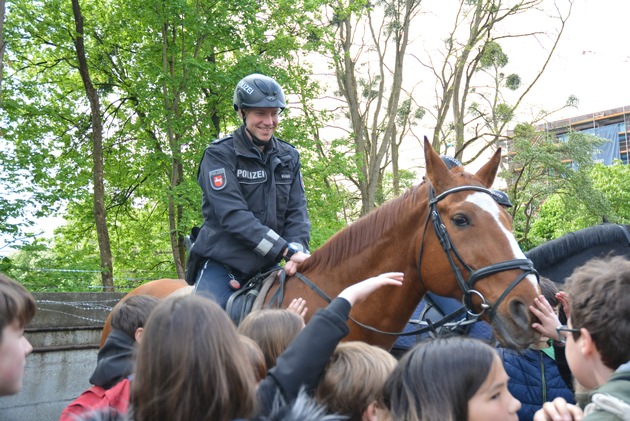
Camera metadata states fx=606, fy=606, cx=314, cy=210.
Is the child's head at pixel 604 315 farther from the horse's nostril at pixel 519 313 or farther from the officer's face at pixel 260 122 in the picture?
the officer's face at pixel 260 122

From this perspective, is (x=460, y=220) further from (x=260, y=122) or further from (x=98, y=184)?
(x=98, y=184)

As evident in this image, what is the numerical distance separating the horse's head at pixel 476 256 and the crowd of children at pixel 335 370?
885 millimetres

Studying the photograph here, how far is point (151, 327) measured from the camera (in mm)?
1791

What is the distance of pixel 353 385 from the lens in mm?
2154

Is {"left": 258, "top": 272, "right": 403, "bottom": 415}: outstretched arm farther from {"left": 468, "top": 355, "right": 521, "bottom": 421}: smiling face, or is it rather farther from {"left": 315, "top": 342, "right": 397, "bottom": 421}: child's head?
{"left": 468, "top": 355, "right": 521, "bottom": 421}: smiling face

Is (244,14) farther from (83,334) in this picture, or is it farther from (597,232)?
(597,232)

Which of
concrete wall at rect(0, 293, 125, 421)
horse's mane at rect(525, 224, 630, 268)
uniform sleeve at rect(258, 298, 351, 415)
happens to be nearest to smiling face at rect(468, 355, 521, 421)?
uniform sleeve at rect(258, 298, 351, 415)

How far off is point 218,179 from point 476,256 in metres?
1.86

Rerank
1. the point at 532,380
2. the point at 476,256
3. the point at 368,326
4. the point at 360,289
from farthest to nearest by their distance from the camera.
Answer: the point at 368,326, the point at 476,256, the point at 532,380, the point at 360,289

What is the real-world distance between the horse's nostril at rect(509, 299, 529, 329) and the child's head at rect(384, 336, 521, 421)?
4.44 ft

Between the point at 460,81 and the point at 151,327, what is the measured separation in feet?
75.8

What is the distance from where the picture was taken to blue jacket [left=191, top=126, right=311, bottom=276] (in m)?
4.18

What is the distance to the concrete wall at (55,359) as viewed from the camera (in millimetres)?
8734

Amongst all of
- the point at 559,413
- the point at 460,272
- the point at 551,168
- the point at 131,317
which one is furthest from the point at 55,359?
the point at 551,168
